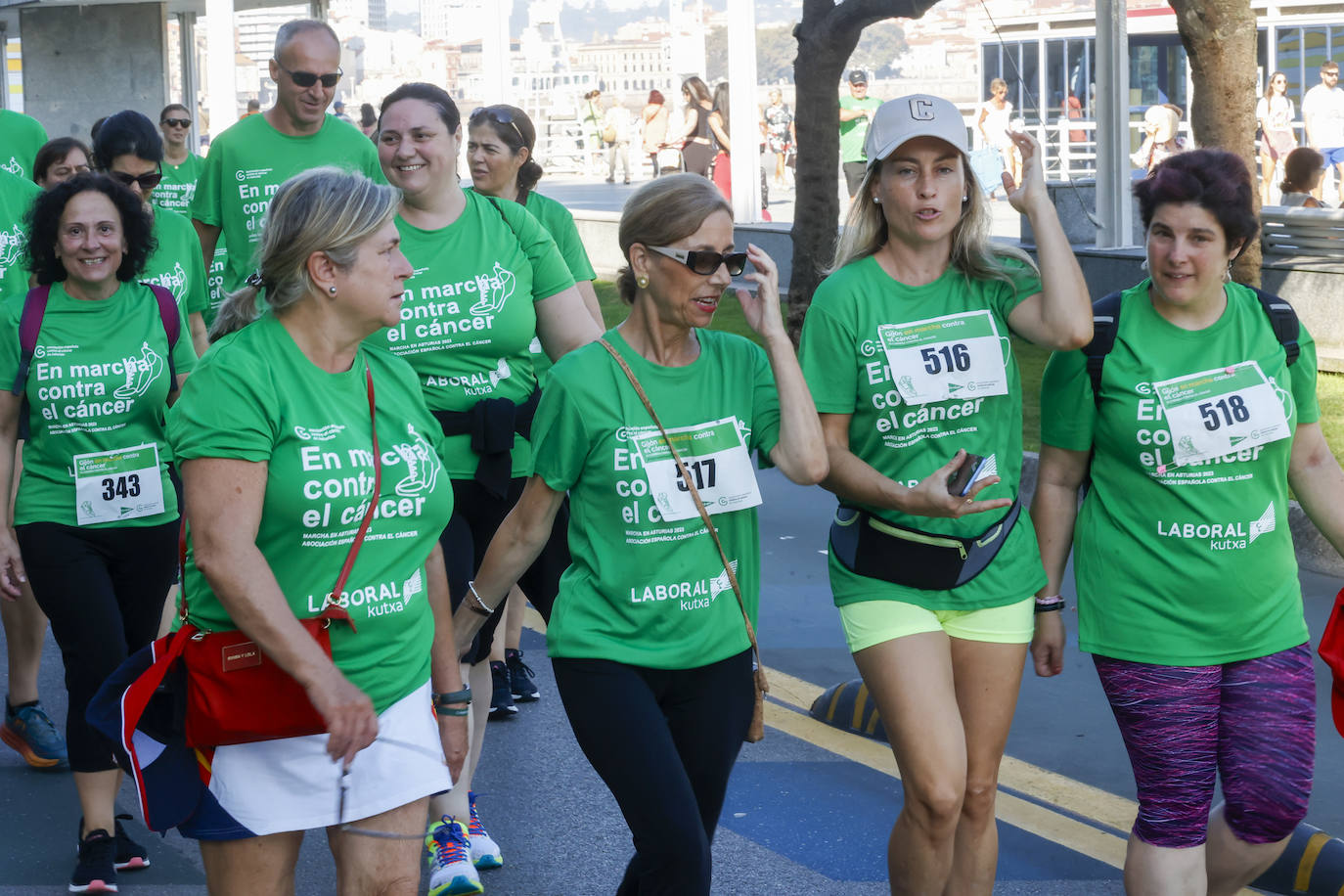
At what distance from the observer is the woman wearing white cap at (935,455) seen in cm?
365

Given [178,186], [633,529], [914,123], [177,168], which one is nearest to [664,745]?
[633,529]

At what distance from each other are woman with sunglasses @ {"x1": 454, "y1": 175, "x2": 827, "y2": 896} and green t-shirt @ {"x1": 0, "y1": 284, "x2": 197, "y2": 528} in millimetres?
1669

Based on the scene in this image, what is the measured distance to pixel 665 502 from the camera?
3453mm

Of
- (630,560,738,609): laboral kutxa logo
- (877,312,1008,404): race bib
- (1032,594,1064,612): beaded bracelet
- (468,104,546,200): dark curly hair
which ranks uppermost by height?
(468,104,546,200): dark curly hair

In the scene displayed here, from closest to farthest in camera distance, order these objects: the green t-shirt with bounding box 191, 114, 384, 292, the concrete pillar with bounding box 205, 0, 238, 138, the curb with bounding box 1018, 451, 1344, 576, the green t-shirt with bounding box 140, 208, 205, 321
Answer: the green t-shirt with bounding box 140, 208, 205, 321, the green t-shirt with bounding box 191, 114, 384, 292, the curb with bounding box 1018, 451, 1344, 576, the concrete pillar with bounding box 205, 0, 238, 138

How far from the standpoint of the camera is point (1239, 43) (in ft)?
28.7

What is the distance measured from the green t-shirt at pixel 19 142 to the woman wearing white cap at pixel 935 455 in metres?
5.11

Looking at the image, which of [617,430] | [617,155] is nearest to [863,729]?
[617,430]

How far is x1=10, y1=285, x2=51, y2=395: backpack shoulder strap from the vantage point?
15.5ft

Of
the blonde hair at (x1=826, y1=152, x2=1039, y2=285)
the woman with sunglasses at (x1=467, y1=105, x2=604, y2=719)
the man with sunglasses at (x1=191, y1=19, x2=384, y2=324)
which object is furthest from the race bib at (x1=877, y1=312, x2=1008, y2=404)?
the man with sunglasses at (x1=191, y1=19, x2=384, y2=324)

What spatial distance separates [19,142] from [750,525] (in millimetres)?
5391

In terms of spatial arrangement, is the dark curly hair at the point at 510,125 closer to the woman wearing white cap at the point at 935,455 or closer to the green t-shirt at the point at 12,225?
the green t-shirt at the point at 12,225

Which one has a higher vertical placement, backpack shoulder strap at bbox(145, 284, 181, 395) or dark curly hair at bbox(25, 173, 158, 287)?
dark curly hair at bbox(25, 173, 158, 287)

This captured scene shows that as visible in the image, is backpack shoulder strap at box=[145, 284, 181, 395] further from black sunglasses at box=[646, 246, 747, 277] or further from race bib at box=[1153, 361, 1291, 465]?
race bib at box=[1153, 361, 1291, 465]
